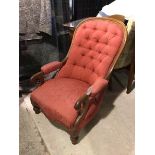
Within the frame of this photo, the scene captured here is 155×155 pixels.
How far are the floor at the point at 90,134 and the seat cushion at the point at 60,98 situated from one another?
0.66 ft

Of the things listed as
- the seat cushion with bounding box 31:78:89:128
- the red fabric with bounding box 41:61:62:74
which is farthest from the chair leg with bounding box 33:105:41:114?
the red fabric with bounding box 41:61:62:74

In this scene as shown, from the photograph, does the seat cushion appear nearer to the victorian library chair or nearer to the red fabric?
the victorian library chair

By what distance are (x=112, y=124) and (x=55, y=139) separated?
57cm

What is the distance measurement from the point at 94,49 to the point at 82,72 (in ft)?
0.82

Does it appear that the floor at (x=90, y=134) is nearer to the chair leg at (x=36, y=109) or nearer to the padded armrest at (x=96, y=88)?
the chair leg at (x=36, y=109)

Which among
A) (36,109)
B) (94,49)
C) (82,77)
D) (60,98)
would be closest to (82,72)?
(82,77)

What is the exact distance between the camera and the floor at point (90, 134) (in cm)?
203

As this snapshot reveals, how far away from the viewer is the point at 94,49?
2.35 metres

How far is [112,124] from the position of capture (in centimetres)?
234

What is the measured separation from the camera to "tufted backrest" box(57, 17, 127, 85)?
7.21 feet

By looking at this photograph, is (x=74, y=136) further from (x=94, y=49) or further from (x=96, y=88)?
(x=94, y=49)

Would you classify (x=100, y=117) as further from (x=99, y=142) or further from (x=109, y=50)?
(x=109, y=50)

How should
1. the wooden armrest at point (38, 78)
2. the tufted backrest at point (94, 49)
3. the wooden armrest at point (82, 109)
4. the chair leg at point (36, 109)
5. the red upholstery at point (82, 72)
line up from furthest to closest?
the chair leg at point (36, 109)
the wooden armrest at point (38, 78)
the tufted backrest at point (94, 49)
the red upholstery at point (82, 72)
the wooden armrest at point (82, 109)

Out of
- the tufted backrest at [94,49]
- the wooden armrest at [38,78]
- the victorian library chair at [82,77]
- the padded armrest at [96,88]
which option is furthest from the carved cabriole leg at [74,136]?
the wooden armrest at [38,78]
